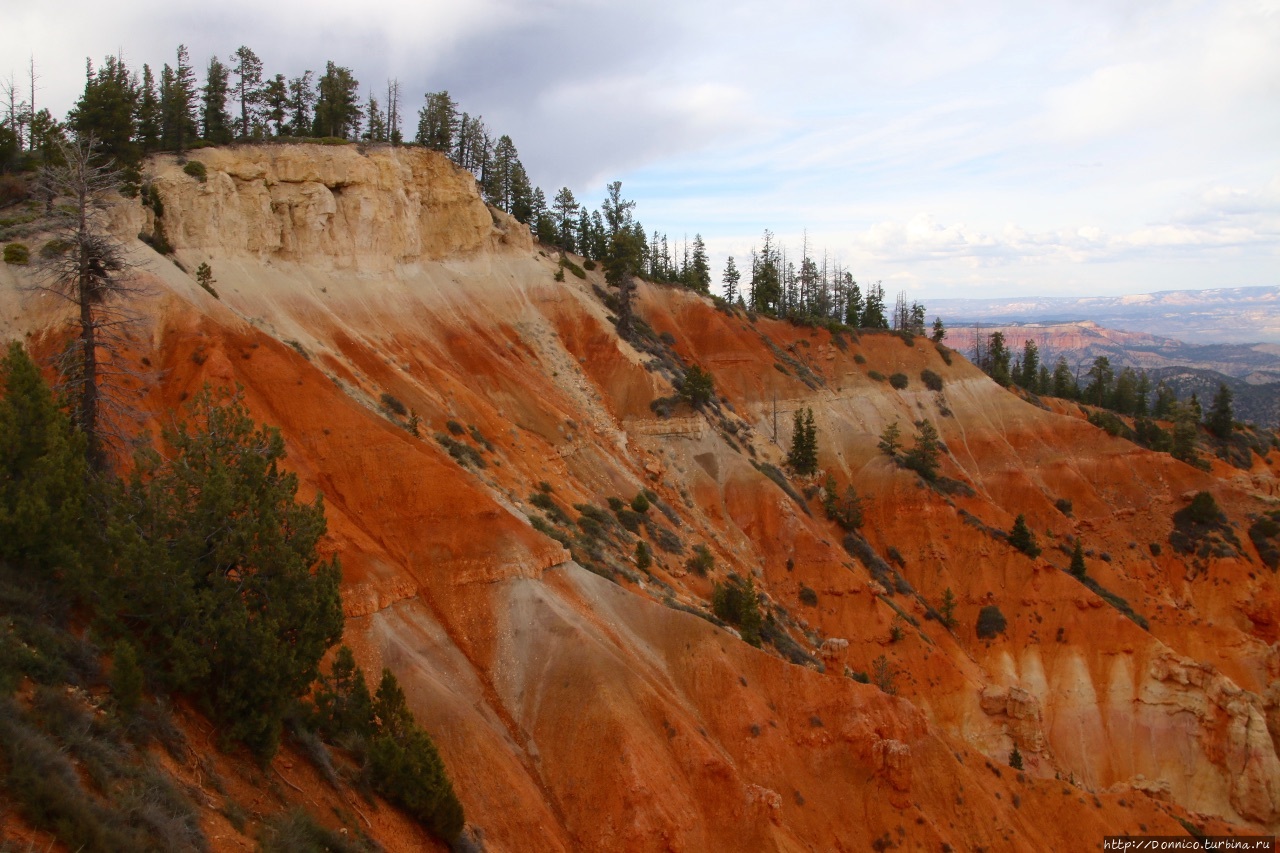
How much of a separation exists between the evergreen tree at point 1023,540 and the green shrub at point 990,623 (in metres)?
5.38

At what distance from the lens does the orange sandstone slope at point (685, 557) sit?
88.3 feet

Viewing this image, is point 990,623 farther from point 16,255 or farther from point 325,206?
point 16,255

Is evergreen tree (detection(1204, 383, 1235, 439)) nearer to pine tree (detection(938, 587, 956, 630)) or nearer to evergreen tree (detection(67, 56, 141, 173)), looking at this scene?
pine tree (detection(938, 587, 956, 630))

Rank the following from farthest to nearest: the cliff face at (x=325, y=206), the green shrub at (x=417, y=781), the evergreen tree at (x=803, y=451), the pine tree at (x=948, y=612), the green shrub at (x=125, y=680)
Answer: the evergreen tree at (x=803, y=451)
the pine tree at (x=948, y=612)
the cliff face at (x=325, y=206)
the green shrub at (x=417, y=781)
the green shrub at (x=125, y=680)

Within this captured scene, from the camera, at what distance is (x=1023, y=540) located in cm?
5647

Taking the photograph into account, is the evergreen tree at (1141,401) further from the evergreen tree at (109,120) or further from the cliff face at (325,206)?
the evergreen tree at (109,120)

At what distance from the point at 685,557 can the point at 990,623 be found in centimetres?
2387

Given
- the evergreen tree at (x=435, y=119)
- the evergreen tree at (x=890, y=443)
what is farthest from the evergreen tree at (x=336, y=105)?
the evergreen tree at (x=890, y=443)

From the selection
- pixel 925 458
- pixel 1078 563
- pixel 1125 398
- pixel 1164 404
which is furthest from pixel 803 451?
pixel 1164 404

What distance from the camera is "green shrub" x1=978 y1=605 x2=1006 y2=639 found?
173 feet

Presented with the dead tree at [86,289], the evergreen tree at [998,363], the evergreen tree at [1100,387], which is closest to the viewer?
the dead tree at [86,289]

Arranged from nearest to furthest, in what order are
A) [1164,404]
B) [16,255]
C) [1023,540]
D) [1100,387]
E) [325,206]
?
[16,255] → [325,206] → [1023,540] → [1100,387] → [1164,404]

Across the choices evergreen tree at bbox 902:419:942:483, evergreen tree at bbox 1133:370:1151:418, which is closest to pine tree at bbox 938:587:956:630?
evergreen tree at bbox 902:419:942:483

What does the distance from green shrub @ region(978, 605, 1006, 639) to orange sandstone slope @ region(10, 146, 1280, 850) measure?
94 centimetres
